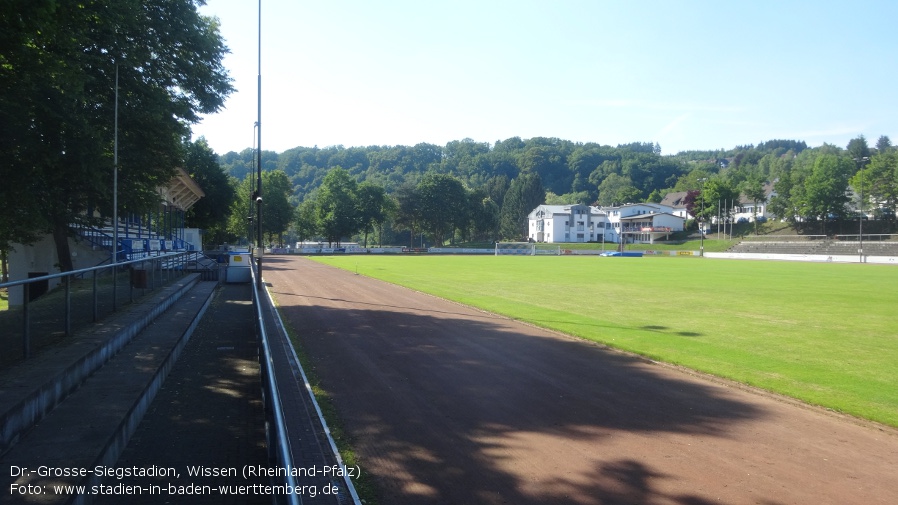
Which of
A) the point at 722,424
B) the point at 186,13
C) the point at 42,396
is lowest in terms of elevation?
the point at 722,424

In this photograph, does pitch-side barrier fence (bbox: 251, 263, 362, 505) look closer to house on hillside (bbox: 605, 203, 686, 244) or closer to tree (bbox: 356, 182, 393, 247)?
tree (bbox: 356, 182, 393, 247)

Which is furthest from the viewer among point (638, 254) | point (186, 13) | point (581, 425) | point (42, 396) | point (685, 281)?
point (638, 254)

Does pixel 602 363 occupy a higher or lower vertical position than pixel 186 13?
lower

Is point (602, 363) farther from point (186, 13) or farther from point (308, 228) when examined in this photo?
point (308, 228)

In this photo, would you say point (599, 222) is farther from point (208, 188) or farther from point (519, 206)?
point (208, 188)

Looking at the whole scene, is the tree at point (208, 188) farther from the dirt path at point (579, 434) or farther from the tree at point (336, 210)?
the dirt path at point (579, 434)

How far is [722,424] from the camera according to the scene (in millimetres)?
8859

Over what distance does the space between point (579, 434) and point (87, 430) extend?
593cm

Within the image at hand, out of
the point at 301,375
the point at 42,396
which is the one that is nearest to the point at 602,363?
the point at 301,375

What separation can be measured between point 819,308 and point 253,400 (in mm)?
22385

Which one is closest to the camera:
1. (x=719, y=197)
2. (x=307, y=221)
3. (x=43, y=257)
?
(x=43, y=257)

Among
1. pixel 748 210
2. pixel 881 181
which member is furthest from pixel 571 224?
pixel 881 181

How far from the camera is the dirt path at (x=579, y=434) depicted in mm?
6477

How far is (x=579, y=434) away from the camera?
823cm
